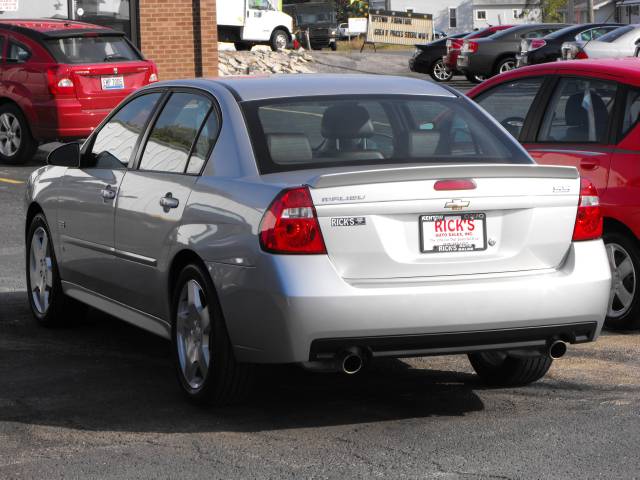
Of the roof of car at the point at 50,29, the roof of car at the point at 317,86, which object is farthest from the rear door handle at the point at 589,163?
the roof of car at the point at 50,29

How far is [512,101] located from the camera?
29.1 feet

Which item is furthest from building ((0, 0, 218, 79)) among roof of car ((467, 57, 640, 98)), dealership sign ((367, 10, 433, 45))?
dealership sign ((367, 10, 433, 45))

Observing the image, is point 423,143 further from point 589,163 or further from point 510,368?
point 589,163

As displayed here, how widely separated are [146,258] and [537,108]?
3024 millimetres

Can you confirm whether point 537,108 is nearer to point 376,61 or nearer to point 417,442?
point 417,442

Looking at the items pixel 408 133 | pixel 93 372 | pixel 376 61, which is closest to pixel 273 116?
pixel 408 133

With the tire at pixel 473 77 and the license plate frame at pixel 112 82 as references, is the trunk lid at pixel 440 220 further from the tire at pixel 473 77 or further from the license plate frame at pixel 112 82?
the tire at pixel 473 77

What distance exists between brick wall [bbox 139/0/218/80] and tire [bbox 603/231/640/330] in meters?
17.9

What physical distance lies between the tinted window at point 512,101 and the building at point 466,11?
296 feet

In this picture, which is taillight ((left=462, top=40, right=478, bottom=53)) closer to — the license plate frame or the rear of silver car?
the license plate frame

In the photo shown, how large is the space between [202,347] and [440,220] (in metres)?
1.28

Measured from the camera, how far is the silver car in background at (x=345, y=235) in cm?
569

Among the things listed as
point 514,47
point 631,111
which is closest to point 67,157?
point 631,111

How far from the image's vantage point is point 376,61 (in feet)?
150
